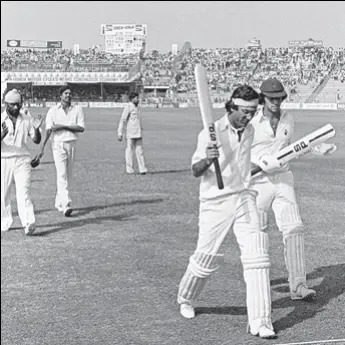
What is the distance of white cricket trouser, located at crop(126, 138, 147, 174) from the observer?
567 inches

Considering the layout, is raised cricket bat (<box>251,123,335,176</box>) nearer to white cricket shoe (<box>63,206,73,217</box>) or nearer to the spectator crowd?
the spectator crowd

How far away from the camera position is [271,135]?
18.0 feet

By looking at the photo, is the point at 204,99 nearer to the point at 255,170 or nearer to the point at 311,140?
the point at 311,140

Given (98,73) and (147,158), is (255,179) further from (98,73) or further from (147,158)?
(147,158)

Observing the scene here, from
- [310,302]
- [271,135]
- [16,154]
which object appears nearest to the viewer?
[271,135]

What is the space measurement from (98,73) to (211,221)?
1004 mm

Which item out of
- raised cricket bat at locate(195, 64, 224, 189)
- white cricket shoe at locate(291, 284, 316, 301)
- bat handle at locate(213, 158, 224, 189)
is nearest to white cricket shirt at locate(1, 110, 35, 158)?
raised cricket bat at locate(195, 64, 224, 189)

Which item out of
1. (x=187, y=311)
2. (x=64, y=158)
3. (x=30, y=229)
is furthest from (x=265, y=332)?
(x=64, y=158)

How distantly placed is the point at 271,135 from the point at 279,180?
0.57 m

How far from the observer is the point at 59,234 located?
8516mm

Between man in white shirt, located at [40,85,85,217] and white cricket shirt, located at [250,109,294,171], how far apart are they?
2257 millimetres

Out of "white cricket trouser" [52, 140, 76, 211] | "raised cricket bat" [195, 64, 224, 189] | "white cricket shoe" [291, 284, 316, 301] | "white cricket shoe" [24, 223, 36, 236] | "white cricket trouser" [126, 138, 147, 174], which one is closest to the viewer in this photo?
"raised cricket bat" [195, 64, 224, 189]

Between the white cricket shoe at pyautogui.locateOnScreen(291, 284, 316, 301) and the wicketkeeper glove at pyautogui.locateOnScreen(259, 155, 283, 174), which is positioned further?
the white cricket shoe at pyautogui.locateOnScreen(291, 284, 316, 301)

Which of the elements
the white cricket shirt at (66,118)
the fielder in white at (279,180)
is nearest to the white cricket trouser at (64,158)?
the white cricket shirt at (66,118)
